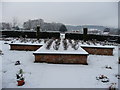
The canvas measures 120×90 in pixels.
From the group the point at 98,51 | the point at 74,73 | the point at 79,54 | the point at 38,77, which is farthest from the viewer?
the point at 98,51

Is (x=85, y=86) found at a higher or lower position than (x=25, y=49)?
lower

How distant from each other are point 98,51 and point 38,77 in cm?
727

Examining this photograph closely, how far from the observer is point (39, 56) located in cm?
806

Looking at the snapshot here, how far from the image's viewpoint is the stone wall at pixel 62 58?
8.05 metres

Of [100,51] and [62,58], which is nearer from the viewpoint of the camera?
[62,58]

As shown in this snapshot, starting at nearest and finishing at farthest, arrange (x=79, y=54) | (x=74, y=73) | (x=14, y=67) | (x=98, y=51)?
1. (x=74, y=73)
2. (x=14, y=67)
3. (x=79, y=54)
4. (x=98, y=51)

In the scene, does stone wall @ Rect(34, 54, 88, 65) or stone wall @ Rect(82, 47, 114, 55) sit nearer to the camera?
stone wall @ Rect(34, 54, 88, 65)

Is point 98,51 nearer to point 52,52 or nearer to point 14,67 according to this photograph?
point 52,52

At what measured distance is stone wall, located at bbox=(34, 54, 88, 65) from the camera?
8047 mm

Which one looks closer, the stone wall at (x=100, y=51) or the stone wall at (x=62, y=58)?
the stone wall at (x=62, y=58)

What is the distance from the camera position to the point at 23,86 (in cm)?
485

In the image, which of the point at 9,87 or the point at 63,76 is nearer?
the point at 9,87

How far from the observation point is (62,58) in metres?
8.10

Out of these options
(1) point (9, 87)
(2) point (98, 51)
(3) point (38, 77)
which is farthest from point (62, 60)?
(2) point (98, 51)
